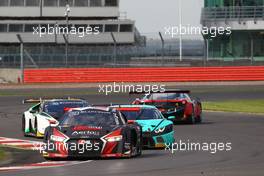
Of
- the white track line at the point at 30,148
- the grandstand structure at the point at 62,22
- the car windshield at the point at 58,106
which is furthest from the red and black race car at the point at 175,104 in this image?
the grandstand structure at the point at 62,22

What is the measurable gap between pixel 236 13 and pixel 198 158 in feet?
161

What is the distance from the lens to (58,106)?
79.0 feet

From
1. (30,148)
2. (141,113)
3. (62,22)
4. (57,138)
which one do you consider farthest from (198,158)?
(62,22)

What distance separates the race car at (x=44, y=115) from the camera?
76.5ft

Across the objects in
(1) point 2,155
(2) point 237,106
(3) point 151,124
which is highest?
(3) point 151,124

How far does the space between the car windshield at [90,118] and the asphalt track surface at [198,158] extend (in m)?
0.94

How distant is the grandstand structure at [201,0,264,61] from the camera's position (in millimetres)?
63938

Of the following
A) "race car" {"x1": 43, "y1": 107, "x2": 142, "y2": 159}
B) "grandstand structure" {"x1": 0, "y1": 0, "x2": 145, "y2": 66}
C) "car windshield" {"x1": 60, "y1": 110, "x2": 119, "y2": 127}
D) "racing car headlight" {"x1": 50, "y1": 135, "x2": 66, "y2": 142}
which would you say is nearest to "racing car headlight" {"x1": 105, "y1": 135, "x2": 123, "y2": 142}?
"race car" {"x1": 43, "y1": 107, "x2": 142, "y2": 159}

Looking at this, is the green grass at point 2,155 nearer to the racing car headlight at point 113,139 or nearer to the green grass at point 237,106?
the racing car headlight at point 113,139

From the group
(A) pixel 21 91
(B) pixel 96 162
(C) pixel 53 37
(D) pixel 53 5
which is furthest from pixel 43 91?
(D) pixel 53 5

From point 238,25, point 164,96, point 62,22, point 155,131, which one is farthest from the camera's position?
point 62,22

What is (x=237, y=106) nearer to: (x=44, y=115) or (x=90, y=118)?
(x=44, y=115)

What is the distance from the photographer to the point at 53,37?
8806 centimetres

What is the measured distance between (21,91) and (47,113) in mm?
26081
